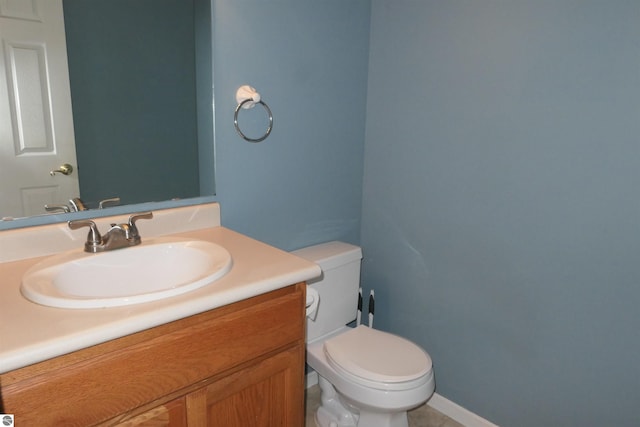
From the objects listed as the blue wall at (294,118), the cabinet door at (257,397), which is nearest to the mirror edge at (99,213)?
the blue wall at (294,118)

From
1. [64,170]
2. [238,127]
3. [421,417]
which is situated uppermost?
[238,127]

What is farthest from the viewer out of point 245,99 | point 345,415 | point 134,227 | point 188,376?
point 345,415

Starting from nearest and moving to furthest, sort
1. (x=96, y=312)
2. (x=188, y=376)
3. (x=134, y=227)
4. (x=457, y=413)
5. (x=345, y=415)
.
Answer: (x=96, y=312) → (x=188, y=376) → (x=134, y=227) → (x=345, y=415) → (x=457, y=413)

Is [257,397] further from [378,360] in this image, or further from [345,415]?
[345,415]

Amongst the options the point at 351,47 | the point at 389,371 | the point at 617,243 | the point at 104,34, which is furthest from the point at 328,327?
the point at 104,34

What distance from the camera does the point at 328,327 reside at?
6.11ft

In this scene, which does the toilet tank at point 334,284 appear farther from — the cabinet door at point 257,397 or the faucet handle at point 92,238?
the faucet handle at point 92,238

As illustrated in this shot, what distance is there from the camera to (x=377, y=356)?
1.61m

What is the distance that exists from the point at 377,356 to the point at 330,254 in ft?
1.50

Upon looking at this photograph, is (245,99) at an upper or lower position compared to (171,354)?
upper

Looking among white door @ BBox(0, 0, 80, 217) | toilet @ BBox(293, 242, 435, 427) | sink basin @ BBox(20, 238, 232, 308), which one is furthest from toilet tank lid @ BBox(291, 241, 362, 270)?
white door @ BBox(0, 0, 80, 217)

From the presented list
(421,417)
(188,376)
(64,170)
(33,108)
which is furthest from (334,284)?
(33,108)

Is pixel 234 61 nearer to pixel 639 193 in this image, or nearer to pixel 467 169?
pixel 467 169

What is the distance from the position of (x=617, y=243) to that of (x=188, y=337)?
1.30 meters
